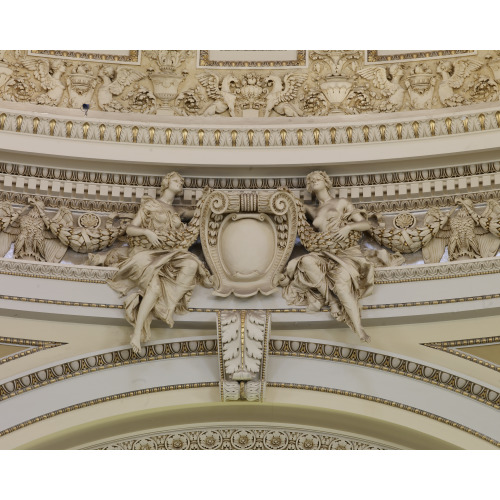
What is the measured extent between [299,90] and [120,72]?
1179 mm

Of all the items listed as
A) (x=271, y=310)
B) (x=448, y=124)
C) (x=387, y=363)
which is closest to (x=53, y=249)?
(x=271, y=310)

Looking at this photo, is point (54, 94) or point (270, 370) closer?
point (270, 370)

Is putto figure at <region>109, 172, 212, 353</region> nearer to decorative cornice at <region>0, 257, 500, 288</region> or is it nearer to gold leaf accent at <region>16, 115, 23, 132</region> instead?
decorative cornice at <region>0, 257, 500, 288</region>

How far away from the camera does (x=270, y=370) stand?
774 centimetres

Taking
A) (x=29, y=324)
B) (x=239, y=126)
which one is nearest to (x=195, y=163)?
(x=239, y=126)

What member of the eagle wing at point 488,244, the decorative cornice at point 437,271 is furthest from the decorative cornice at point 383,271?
the eagle wing at point 488,244

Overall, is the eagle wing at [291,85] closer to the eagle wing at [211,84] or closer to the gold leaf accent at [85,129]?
the eagle wing at [211,84]

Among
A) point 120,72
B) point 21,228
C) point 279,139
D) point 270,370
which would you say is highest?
point 120,72

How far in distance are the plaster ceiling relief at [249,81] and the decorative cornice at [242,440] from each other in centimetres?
204

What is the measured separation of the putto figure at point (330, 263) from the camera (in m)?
7.70

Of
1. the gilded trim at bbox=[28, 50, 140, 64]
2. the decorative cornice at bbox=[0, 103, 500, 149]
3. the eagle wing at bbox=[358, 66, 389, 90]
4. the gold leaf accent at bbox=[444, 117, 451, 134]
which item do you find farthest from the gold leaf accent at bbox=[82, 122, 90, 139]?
the gold leaf accent at bbox=[444, 117, 451, 134]

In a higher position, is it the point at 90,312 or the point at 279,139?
the point at 279,139

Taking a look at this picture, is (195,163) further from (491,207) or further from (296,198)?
(491,207)

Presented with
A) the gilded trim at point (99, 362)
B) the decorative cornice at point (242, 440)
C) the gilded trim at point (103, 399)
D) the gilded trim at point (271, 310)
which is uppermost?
the gilded trim at point (271, 310)
